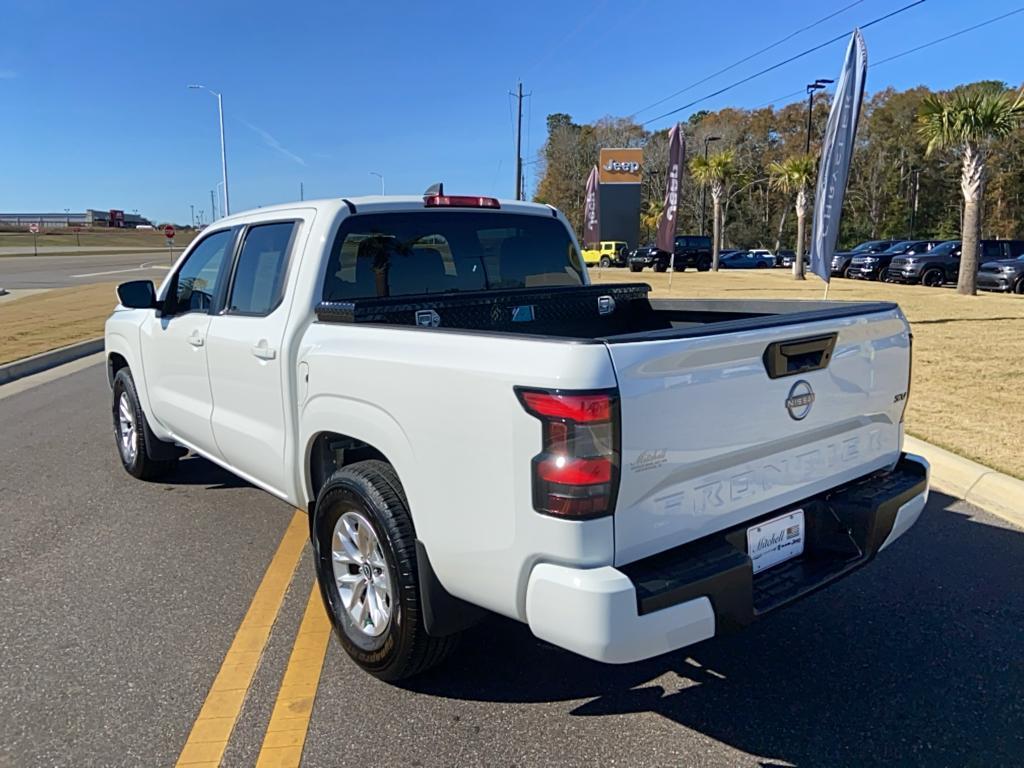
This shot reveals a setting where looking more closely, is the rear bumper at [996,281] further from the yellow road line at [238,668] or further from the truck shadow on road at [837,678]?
the yellow road line at [238,668]

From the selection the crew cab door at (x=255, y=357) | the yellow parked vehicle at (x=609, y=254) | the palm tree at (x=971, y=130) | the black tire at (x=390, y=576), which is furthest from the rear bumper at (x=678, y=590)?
the yellow parked vehicle at (x=609, y=254)

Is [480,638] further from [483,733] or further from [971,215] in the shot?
[971,215]

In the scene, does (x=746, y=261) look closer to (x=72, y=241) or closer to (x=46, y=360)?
(x=46, y=360)

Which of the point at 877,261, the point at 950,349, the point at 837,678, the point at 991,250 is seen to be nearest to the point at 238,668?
the point at 837,678

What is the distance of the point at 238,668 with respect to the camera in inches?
127

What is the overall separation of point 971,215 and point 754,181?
56.6 metres

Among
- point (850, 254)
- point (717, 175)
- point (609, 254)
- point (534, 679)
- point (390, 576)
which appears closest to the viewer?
point (390, 576)

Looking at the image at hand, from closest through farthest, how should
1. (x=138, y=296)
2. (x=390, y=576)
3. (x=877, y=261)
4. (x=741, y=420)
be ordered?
(x=741, y=420), (x=390, y=576), (x=138, y=296), (x=877, y=261)

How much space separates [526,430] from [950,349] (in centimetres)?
1075

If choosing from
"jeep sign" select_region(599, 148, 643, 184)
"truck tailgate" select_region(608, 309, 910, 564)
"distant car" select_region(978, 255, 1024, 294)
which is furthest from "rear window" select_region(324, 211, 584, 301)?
"jeep sign" select_region(599, 148, 643, 184)

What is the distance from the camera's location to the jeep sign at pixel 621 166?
66438mm

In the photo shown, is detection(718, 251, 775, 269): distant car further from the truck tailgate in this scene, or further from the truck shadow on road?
the truck tailgate

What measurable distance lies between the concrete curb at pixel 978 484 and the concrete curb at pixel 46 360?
1085cm

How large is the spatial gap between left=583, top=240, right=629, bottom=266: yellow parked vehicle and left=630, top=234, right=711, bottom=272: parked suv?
524 centimetres
